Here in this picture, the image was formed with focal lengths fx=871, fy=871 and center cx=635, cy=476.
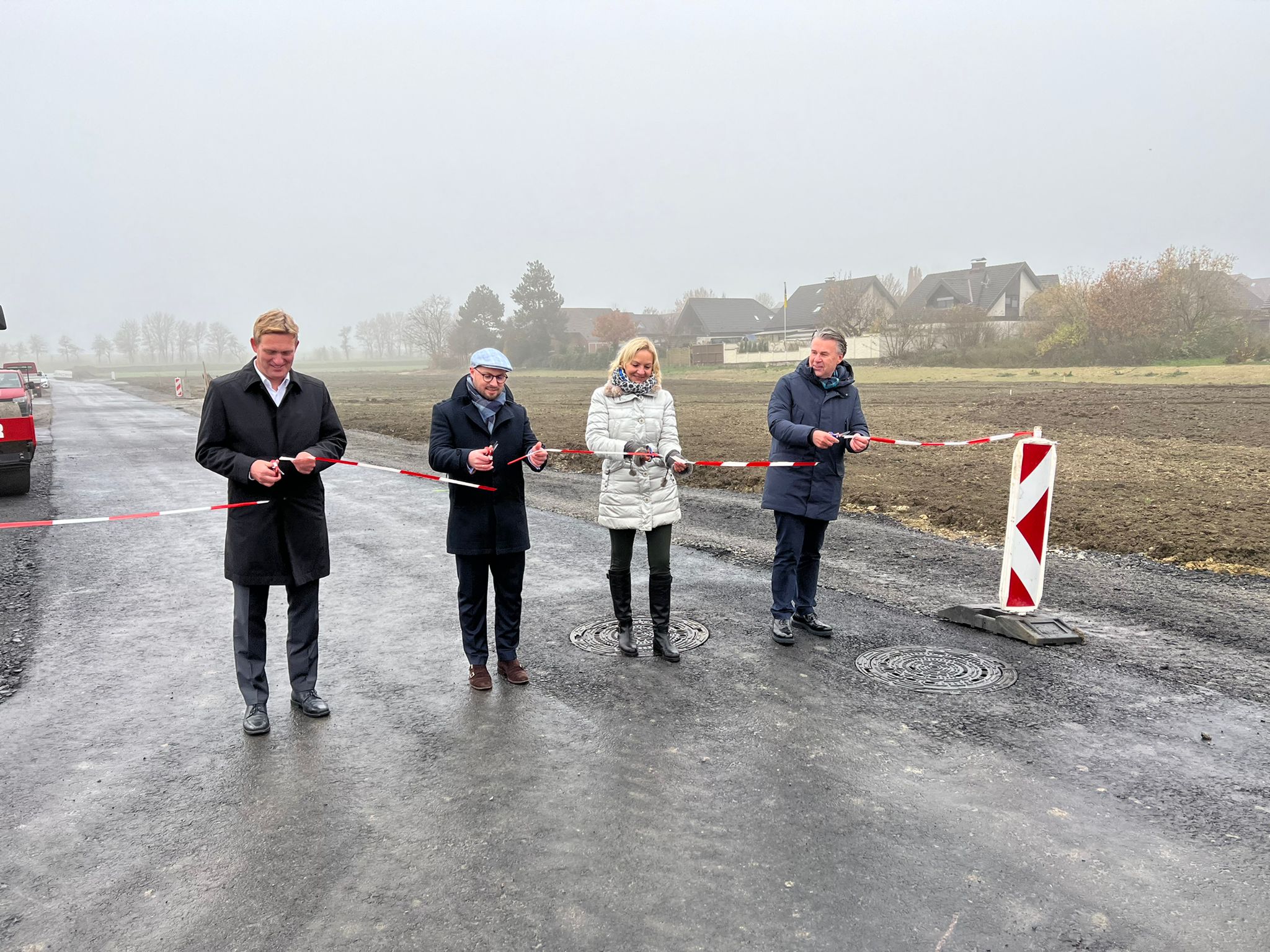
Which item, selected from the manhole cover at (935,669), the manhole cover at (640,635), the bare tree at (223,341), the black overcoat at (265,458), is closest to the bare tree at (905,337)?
the manhole cover at (640,635)

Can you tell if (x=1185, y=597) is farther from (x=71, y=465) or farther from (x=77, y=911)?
(x=71, y=465)

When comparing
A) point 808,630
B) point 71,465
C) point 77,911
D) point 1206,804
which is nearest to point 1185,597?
point 808,630

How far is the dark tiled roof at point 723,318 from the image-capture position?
8631cm

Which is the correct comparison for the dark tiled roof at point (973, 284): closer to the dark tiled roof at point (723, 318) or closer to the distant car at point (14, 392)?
the dark tiled roof at point (723, 318)

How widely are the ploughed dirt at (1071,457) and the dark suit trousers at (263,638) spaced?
21.1 feet

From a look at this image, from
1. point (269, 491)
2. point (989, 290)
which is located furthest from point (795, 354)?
point (269, 491)

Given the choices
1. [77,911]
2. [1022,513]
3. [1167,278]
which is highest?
[1167,278]

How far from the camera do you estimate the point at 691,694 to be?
473 centimetres

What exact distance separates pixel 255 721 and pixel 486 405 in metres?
2.05

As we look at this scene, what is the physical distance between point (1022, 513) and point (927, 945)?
376 centimetres

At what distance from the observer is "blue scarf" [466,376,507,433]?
5000 millimetres

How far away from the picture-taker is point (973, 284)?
242 ft

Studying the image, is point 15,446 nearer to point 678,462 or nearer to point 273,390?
point 273,390

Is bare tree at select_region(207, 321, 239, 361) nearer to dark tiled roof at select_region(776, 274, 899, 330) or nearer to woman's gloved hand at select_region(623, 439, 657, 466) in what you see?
dark tiled roof at select_region(776, 274, 899, 330)
